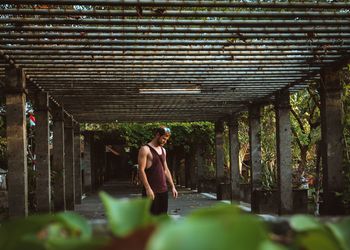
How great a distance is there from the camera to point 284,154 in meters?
11.4

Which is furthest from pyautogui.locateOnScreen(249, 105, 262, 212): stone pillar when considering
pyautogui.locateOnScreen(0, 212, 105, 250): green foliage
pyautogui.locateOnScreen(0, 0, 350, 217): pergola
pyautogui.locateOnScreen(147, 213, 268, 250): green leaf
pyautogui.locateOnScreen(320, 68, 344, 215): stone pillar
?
pyautogui.locateOnScreen(147, 213, 268, 250): green leaf

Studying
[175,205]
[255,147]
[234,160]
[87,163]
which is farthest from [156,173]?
[87,163]

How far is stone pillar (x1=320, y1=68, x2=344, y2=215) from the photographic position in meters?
8.55

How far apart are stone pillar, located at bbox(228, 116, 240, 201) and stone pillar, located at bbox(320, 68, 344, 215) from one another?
24.3 ft

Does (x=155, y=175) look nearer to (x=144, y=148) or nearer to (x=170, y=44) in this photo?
(x=144, y=148)

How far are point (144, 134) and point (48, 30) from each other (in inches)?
594

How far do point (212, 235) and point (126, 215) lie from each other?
27 centimetres

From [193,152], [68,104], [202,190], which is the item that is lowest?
[202,190]

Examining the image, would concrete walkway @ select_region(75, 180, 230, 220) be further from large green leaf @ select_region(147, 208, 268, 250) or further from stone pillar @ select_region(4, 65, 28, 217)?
large green leaf @ select_region(147, 208, 268, 250)

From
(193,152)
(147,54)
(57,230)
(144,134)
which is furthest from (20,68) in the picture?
(193,152)

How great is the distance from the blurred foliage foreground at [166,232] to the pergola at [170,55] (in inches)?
186

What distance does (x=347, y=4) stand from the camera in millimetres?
5715

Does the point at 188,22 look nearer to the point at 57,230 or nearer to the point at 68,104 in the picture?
the point at 57,230

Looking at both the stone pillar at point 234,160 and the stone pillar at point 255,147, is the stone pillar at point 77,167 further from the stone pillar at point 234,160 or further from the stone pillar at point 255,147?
the stone pillar at point 255,147
